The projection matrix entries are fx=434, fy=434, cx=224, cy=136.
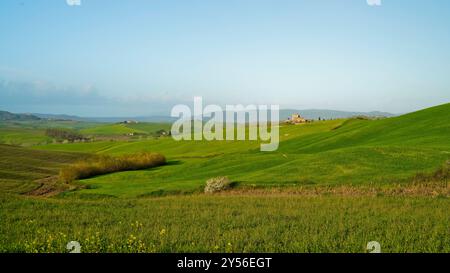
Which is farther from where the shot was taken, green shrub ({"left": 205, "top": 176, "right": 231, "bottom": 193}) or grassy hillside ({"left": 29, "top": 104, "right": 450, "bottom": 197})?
grassy hillside ({"left": 29, "top": 104, "right": 450, "bottom": 197})

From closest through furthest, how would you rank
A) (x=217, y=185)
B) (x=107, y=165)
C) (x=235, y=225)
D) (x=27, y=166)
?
(x=235, y=225)
(x=217, y=185)
(x=107, y=165)
(x=27, y=166)

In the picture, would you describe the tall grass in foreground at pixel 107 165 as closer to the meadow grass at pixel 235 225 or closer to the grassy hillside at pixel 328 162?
the grassy hillside at pixel 328 162

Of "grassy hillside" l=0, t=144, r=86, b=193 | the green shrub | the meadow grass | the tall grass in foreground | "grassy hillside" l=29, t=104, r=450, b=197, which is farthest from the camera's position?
the tall grass in foreground

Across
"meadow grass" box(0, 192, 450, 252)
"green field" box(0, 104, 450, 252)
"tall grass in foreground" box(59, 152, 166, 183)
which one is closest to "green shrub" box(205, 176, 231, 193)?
"green field" box(0, 104, 450, 252)

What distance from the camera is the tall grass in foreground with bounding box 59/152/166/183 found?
66.1m

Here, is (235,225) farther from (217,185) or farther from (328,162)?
(328,162)

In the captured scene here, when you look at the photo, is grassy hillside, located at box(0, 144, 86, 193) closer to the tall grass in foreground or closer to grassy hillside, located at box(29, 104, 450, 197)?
the tall grass in foreground

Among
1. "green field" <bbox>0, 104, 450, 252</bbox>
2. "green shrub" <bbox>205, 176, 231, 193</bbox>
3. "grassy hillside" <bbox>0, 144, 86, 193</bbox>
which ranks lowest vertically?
"grassy hillside" <bbox>0, 144, 86, 193</bbox>

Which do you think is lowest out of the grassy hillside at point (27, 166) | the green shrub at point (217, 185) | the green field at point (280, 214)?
the grassy hillside at point (27, 166)

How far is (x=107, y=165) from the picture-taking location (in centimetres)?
7294

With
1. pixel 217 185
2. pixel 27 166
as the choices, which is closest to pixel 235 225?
pixel 217 185

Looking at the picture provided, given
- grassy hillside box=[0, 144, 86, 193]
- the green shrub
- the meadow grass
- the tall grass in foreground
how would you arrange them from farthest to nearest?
1. the tall grass in foreground
2. grassy hillside box=[0, 144, 86, 193]
3. the green shrub
4. the meadow grass

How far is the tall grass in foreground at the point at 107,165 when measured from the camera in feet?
217

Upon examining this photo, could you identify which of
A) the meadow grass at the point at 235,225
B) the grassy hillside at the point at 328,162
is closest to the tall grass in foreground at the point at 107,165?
the grassy hillside at the point at 328,162
